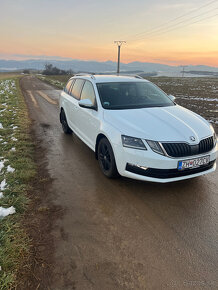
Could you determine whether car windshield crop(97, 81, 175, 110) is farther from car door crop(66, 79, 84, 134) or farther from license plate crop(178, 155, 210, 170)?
license plate crop(178, 155, 210, 170)

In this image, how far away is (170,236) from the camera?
2.83 metres

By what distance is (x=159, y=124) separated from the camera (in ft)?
12.2

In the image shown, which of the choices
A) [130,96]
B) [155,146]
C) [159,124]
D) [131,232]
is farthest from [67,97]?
[131,232]

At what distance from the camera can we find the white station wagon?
341 centimetres

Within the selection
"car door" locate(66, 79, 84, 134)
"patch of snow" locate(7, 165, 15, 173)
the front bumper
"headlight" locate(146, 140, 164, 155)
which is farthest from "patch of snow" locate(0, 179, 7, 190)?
"headlight" locate(146, 140, 164, 155)

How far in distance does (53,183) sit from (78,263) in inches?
75.2

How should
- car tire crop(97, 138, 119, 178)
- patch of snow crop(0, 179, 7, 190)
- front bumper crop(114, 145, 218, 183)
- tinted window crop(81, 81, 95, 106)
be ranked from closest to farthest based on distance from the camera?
front bumper crop(114, 145, 218, 183), patch of snow crop(0, 179, 7, 190), car tire crop(97, 138, 119, 178), tinted window crop(81, 81, 95, 106)

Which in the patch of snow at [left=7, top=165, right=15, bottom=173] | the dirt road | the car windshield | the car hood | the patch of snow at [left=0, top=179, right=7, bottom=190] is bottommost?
the dirt road

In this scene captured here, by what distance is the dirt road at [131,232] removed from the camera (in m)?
2.26

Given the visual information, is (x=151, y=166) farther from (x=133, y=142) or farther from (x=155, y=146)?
(x=133, y=142)

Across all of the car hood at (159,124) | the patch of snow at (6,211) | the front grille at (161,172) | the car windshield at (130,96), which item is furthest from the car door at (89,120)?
the patch of snow at (6,211)

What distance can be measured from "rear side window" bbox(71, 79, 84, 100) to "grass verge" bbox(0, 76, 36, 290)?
68.1 inches

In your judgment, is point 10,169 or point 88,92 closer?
point 10,169

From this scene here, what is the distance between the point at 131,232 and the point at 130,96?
9.40ft
